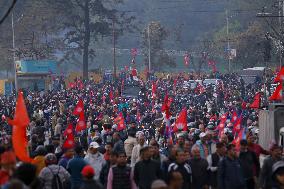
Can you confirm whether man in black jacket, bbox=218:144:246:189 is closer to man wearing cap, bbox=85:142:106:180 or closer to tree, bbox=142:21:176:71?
man wearing cap, bbox=85:142:106:180

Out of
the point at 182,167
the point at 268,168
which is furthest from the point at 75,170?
the point at 268,168

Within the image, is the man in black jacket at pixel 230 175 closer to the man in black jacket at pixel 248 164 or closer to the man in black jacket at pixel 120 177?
the man in black jacket at pixel 248 164

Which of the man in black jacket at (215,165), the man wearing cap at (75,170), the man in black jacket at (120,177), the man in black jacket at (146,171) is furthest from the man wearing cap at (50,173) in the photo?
the man in black jacket at (215,165)

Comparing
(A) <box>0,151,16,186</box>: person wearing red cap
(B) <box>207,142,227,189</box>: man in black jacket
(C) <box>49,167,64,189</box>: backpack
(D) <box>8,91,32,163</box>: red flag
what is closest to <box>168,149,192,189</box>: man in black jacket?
(B) <box>207,142,227,189</box>: man in black jacket

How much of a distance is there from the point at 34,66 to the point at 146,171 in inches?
2133

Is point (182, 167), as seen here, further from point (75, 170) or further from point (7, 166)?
point (7, 166)

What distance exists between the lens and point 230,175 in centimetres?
1431

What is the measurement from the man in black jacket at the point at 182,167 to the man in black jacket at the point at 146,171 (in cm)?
20

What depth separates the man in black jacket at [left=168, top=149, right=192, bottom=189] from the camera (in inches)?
556

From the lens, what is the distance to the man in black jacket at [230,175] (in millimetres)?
14289

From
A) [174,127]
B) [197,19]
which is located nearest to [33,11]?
[197,19]

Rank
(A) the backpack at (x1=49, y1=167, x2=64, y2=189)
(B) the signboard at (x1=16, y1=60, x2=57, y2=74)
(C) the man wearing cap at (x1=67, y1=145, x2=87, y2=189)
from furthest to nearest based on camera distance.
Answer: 1. (B) the signboard at (x1=16, y1=60, x2=57, y2=74)
2. (C) the man wearing cap at (x1=67, y1=145, x2=87, y2=189)
3. (A) the backpack at (x1=49, y1=167, x2=64, y2=189)

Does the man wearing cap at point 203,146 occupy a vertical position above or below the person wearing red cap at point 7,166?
below

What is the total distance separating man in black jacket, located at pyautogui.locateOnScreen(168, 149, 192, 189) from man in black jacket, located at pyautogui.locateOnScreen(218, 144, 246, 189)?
434 millimetres
